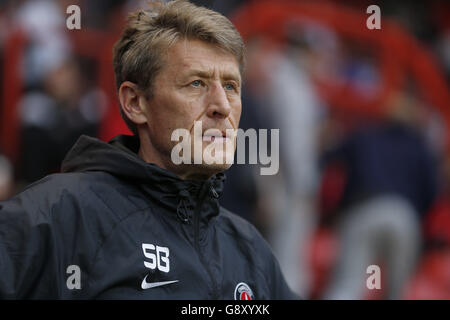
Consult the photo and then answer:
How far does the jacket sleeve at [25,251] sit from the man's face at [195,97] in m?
0.53

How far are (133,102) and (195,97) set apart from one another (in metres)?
0.24

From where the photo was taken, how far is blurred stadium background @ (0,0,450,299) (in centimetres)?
543

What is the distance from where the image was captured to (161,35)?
2.45 meters

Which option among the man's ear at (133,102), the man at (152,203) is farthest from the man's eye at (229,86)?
the man's ear at (133,102)

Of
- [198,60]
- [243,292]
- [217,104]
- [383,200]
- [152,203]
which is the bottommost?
[243,292]

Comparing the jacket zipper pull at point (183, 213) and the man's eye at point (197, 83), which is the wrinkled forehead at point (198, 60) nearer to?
the man's eye at point (197, 83)

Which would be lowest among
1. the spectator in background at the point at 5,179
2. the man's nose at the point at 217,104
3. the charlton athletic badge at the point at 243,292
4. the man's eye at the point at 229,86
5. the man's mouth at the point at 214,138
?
the charlton athletic badge at the point at 243,292

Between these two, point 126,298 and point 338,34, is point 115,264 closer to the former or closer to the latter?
point 126,298

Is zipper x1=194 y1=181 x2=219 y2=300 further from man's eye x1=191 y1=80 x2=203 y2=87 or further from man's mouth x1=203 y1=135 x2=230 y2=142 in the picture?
man's eye x1=191 y1=80 x2=203 y2=87

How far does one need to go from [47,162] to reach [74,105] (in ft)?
1.59

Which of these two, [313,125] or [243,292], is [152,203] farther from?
[313,125]

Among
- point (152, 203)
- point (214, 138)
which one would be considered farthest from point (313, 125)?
point (152, 203)

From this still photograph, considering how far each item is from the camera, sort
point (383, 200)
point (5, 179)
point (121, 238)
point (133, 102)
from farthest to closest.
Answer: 1. point (383, 200)
2. point (5, 179)
3. point (133, 102)
4. point (121, 238)

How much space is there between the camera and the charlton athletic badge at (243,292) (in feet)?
7.86
